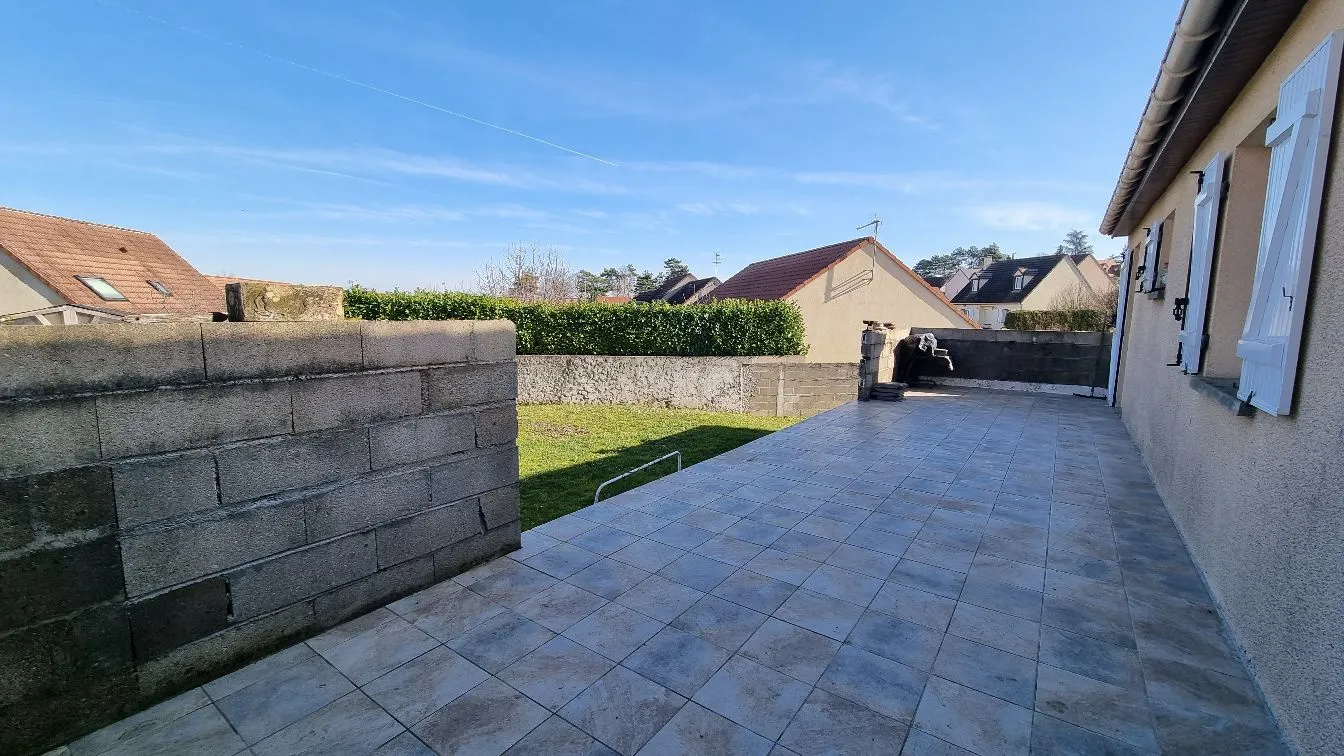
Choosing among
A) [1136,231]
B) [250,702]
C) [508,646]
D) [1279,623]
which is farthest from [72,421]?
[1136,231]

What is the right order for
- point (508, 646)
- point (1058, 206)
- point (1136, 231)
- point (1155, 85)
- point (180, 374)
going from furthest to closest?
point (1058, 206) < point (1136, 231) < point (1155, 85) < point (508, 646) < point (180, 374)

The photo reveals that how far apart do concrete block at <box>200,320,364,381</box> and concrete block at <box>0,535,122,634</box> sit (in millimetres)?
708

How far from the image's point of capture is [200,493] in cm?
192

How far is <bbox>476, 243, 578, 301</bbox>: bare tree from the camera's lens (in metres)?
21.7

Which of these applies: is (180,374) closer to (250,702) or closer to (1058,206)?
(250,702)

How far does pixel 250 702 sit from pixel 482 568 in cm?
119

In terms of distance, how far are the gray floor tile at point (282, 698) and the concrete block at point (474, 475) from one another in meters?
0.92

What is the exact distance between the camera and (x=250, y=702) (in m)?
1.88

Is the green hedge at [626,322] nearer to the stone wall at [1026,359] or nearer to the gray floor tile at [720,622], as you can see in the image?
the stone wall at [1026,359]

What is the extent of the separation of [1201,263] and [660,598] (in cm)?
448

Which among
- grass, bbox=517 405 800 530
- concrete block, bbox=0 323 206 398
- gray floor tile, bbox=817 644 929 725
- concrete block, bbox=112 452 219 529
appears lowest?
grass, bbox=517 405 800 530

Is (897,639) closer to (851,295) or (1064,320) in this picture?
(851,295)

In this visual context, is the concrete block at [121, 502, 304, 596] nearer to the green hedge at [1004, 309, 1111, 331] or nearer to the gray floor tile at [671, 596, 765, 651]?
the gray floor tile at [671, 596, 765, 651]

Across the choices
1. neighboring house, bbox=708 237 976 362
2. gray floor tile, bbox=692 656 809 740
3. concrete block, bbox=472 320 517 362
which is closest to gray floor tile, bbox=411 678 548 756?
gray floor tile, bbox=692 656 809 740
